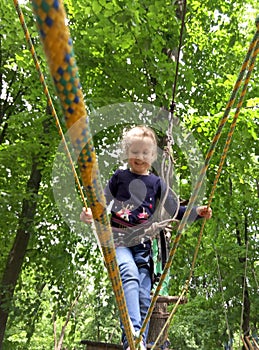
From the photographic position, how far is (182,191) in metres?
5.38

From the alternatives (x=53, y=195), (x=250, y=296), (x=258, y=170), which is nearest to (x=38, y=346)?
(x=250, y=296)

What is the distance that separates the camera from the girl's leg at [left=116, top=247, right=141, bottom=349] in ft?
6.22

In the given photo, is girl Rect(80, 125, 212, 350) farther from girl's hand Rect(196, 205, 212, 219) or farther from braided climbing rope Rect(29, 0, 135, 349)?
braided climbing rope Rect(29, 0, 135, 349)

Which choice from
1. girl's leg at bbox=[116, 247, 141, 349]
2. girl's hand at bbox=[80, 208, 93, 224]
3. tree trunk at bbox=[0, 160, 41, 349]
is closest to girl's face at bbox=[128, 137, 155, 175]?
girl's leg at bbox=[116, 247, 141, 349]

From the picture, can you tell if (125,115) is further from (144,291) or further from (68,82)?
(68,82)

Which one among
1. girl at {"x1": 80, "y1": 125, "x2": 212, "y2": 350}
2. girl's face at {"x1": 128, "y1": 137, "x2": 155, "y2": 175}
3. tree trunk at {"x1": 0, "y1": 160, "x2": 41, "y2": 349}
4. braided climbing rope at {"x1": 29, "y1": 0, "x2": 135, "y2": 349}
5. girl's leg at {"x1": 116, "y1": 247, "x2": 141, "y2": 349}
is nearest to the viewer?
braided climbing rope at {"x1": 29, "y1": 0, "x2": 135, "y2": 349}

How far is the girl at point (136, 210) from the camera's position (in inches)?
80.0

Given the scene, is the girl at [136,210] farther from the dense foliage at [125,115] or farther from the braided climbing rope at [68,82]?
the dense foliage at [125,115]

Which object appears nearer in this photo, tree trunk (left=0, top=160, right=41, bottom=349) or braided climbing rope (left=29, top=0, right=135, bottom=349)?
braided climbing rope (left=29, top=0, right=135, bottom=349)

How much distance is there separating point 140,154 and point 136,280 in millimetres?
760

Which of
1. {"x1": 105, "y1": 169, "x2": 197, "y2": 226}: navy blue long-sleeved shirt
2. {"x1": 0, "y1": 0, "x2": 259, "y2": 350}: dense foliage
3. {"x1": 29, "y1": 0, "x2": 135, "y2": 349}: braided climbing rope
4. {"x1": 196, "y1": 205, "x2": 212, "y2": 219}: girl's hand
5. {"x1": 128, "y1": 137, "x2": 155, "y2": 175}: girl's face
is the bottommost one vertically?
{"x1": 29, "y1": 0, "x2": 135, "y2": 349}: braided climbing rope

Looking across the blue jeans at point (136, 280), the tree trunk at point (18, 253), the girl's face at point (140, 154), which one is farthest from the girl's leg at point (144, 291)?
the tree trunk at point (18, 253)

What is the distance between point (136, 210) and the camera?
7.69 feet

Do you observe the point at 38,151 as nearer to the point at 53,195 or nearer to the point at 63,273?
the point at 53,195
